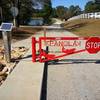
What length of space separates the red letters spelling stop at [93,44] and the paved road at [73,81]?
60 cm

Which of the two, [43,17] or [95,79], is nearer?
[95,79]

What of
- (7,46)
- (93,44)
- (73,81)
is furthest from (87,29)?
(73,81)

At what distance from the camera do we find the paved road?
768cm

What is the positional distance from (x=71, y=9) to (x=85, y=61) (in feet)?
519

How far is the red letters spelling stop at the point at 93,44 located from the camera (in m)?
11.6

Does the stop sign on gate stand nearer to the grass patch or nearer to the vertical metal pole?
the vertical metal pole

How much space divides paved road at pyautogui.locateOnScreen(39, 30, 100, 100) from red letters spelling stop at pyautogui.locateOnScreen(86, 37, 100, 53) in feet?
1.97

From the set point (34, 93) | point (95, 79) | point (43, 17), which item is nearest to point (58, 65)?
point (95, 79)

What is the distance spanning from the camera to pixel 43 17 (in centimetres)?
12050

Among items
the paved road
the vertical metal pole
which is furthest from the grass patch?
the paved road

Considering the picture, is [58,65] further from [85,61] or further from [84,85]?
[84,85]

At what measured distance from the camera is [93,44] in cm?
1170

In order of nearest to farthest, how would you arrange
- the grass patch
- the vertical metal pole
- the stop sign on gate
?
the stop sign on gate → the vertical metal pole → the grass patch

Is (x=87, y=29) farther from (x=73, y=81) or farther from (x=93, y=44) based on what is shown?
(x=73, y=81)
